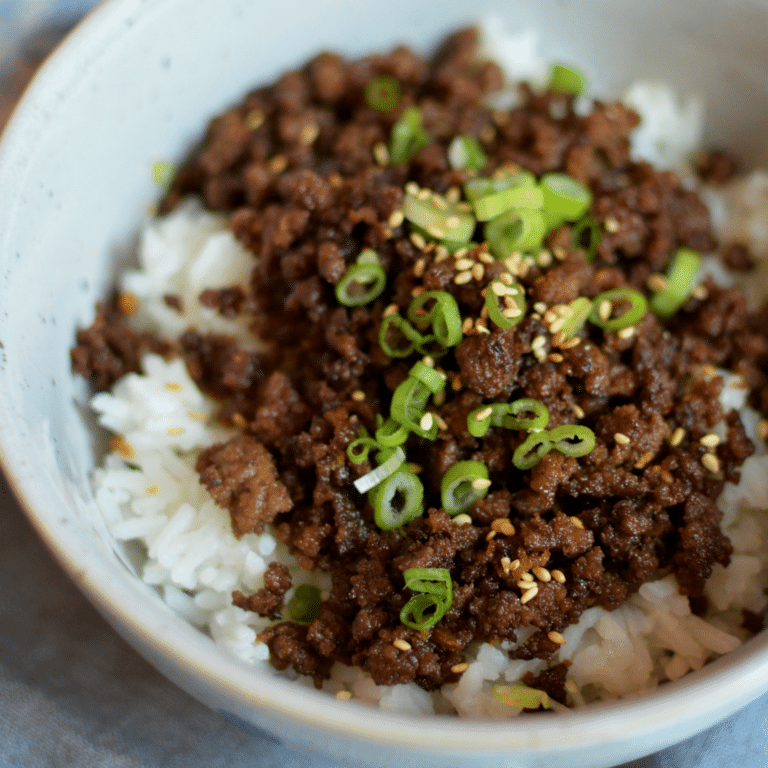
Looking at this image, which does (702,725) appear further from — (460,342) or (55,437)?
(55,437)

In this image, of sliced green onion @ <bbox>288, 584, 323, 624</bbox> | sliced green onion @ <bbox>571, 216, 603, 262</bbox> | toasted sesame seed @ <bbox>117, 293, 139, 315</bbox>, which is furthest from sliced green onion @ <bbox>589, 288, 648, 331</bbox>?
toasted sesame seed @ <bbox>117, 293, 139, 315</bbox>

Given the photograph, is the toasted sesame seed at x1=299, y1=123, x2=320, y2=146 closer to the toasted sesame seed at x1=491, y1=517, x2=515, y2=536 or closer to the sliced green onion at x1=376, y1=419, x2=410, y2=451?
the sliced green onion at x1=376, y1=419, x2=410, y2=451

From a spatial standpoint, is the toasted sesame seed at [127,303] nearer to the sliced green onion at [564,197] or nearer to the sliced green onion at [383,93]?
the sliced green onion at [383,93]

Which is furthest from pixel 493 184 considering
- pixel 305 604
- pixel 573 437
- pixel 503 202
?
pixel 305 604

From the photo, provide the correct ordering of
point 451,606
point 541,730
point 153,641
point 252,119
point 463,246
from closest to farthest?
point 541,730
point 153,641
point 451,606
point 463,246
point 252,119

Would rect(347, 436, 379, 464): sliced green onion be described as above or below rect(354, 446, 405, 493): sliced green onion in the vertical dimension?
above

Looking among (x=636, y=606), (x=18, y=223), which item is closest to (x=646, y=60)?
(x=636, y=606)

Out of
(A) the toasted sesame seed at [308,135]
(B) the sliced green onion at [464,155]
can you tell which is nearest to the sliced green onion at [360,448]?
(B) the sliced green onion at [464,155]
